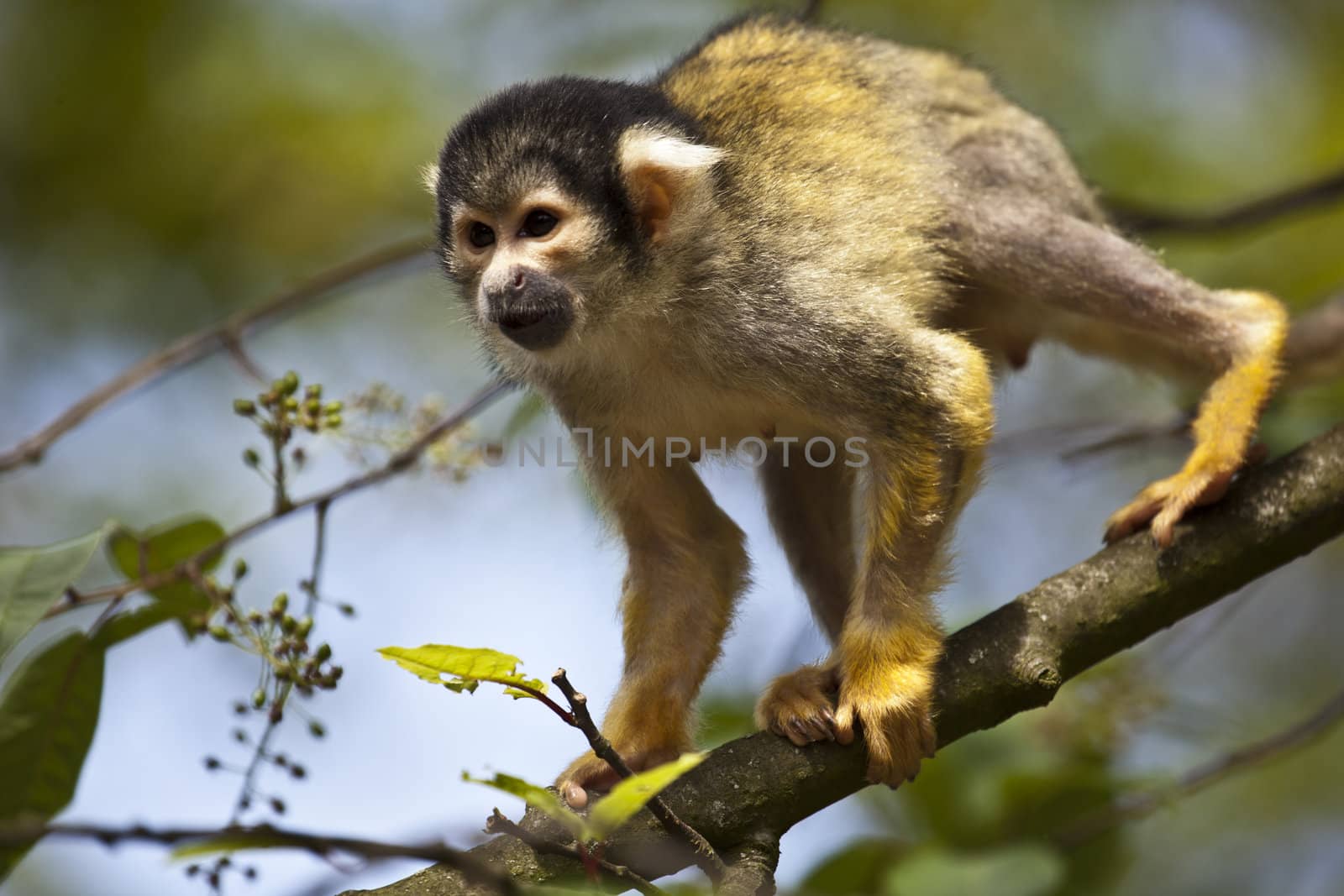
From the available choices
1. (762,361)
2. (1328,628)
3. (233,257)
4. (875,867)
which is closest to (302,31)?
(233,257)

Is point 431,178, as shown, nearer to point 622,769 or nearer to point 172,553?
point 172,553

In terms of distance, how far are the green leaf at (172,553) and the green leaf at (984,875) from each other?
2235mm

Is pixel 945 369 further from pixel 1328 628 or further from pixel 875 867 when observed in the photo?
pixel 1328 628

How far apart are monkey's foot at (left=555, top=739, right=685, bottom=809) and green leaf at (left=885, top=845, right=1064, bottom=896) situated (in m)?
0.80

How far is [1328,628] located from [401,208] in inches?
299

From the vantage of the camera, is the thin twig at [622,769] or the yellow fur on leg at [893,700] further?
Answer: the yellow fur on leg at [893,700]

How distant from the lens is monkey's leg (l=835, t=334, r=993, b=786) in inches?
151

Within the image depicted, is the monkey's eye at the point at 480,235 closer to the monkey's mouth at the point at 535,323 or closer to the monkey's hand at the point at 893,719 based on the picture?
the monkey's mouth at the point at 535,323

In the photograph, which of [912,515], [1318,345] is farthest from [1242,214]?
[912,515]

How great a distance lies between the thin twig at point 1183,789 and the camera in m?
4.58

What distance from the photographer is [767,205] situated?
14.1ft

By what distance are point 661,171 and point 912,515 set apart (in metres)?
1.31

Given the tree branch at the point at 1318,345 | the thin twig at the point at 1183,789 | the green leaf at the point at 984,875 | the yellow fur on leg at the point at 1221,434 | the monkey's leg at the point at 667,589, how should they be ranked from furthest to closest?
1. the tree branch at the point at 1318,345
2. the thin twig at the point at 1183,789
3. the monkey's leg at the point at 667,589
4. the yellow fur on leg at the point at 1221,434
5. the green leaf at the point at 984,875

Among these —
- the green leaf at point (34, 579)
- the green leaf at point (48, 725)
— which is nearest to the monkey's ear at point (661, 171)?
the green leaf at point (34, 579)
